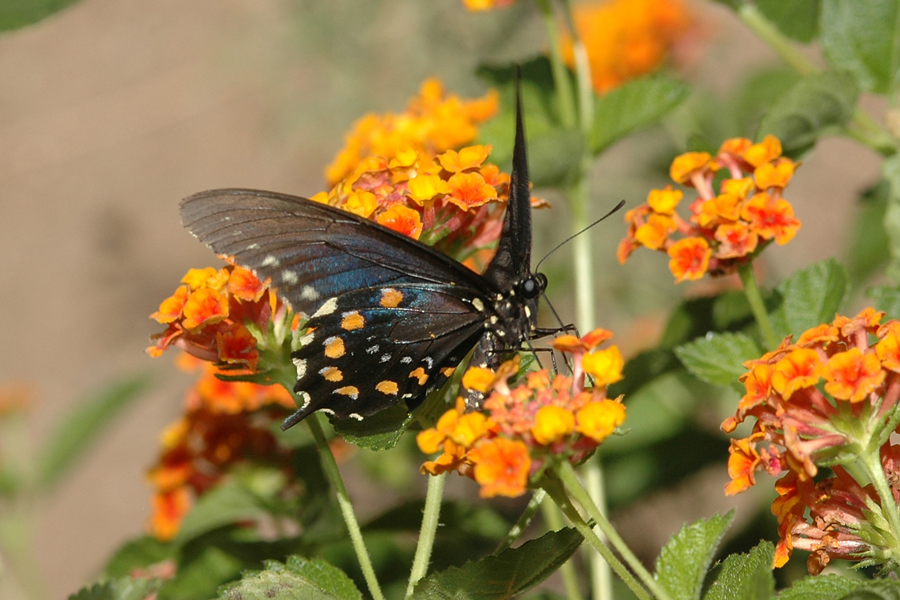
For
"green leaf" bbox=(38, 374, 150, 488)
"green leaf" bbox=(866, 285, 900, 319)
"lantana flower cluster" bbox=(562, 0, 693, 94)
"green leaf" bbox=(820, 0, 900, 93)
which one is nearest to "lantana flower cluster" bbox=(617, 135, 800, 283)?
"green leaf" bbox=(866, 285, 900, 319)

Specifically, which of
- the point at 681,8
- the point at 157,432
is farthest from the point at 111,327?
the point at 681,8

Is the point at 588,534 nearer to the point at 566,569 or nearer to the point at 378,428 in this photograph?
the point at 378,428

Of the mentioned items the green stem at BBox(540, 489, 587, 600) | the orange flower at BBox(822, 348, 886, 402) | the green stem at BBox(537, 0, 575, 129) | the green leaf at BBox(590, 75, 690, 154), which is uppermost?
the green stem at BBox(537, 0, 575, 129)

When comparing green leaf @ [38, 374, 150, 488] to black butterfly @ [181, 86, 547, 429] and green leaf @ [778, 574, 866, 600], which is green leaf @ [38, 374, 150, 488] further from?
green leaf @ [778, 574, 866, 600]

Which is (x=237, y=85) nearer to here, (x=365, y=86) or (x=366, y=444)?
(x=365, y=86)

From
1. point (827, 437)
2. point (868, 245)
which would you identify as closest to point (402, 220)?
point (827, 437)

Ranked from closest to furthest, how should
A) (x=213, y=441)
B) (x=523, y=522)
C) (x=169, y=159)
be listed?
(x=523, y=522), (x=213, y=441), (x=169, y=159)
